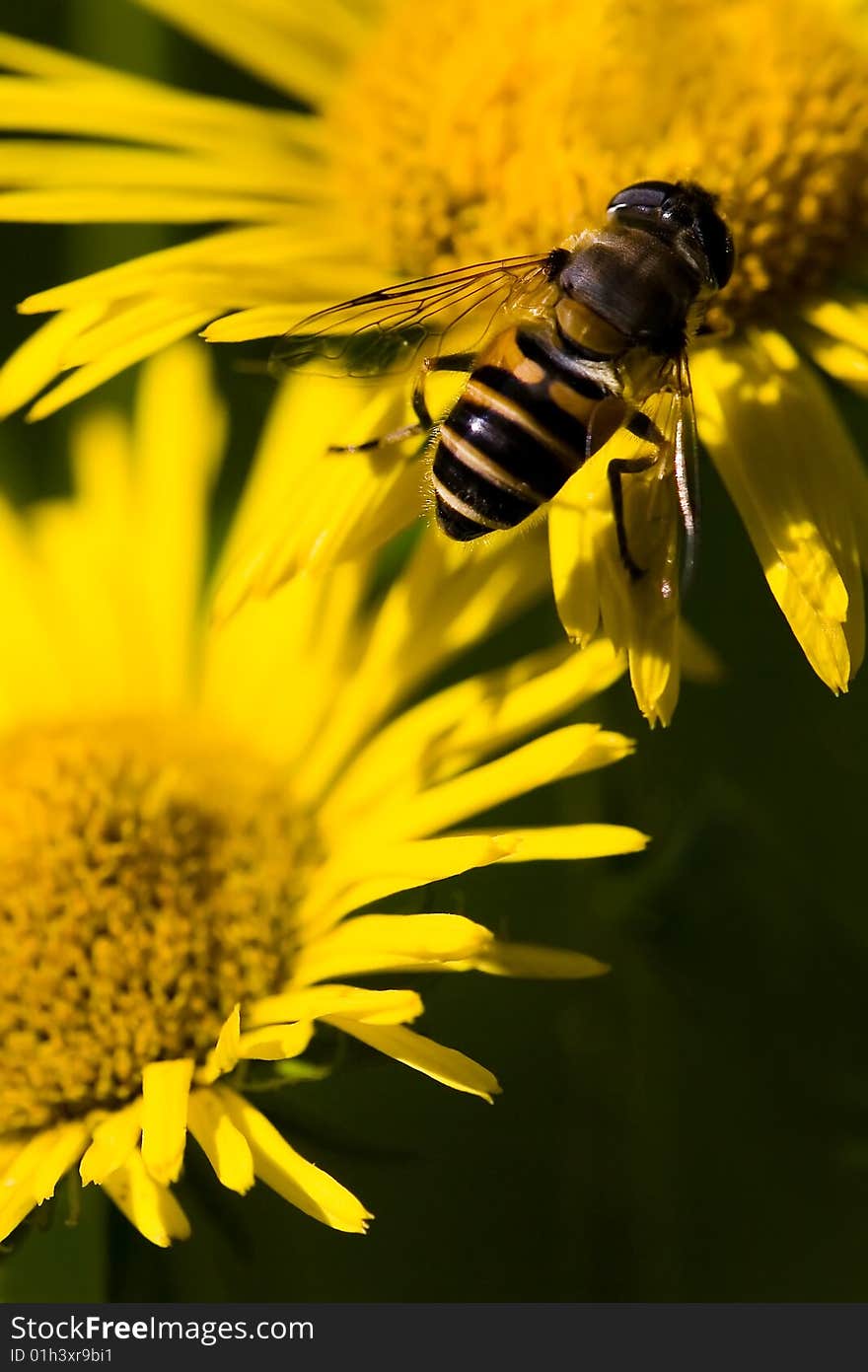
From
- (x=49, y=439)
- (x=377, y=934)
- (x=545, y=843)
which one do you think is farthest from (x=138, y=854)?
(x=49, y=439)

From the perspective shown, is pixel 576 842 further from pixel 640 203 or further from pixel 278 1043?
pixel 640 203

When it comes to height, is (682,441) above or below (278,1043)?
above

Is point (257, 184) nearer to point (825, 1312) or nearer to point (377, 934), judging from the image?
point (377, 934)

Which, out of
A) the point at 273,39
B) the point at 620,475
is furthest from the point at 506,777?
the point at 273,39

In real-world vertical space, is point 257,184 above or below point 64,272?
below

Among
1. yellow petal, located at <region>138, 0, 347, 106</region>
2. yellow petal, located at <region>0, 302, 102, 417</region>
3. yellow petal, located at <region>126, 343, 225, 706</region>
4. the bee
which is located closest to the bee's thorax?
the bee

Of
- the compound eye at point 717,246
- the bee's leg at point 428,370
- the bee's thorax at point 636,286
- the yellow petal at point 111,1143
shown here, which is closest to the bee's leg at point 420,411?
the bee's leg at point 428,370

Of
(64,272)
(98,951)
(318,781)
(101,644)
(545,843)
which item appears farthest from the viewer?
(64,272)
